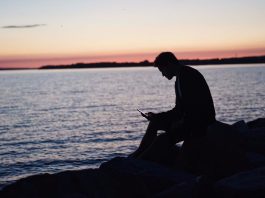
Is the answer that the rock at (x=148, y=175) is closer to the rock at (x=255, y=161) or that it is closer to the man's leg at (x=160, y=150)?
the man's leg at (x=160, y=150)

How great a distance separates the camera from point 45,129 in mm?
31281

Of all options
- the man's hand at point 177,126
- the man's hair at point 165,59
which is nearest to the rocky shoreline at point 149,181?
the man's hand at point 177,126

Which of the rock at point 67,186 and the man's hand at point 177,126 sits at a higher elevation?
the man's hand at point 177,126

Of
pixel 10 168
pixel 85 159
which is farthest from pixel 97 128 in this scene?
pixel 10 168

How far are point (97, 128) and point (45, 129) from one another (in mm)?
4036

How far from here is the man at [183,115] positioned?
641 centimetres

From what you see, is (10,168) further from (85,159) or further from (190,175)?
(190,175)

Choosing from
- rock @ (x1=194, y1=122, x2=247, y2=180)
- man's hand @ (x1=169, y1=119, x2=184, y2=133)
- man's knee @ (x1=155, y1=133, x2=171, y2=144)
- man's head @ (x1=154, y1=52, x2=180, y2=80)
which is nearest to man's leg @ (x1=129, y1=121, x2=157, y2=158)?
man's knee @ (x1=155, y1=133, x2=171, y2=144)

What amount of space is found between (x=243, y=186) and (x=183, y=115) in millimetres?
1675

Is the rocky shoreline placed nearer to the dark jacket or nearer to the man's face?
the dark jacket

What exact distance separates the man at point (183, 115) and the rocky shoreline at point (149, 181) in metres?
0.38

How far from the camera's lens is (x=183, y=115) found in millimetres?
6773

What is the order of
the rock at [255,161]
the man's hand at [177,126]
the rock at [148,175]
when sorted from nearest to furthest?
the rock at [148,175] → the man's hand at [177,126] → the rock at [255,161]

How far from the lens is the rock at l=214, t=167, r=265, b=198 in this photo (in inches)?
212
